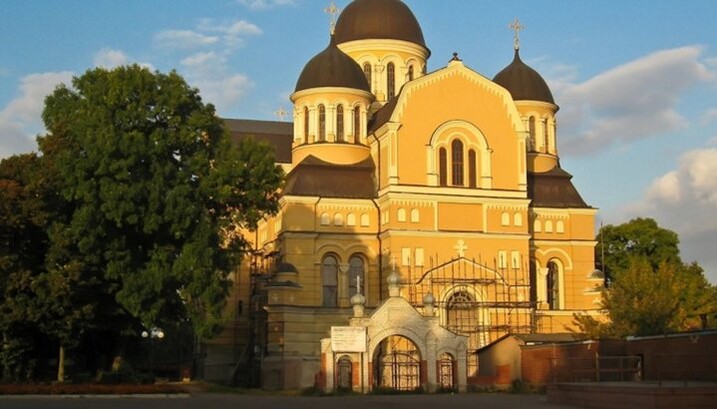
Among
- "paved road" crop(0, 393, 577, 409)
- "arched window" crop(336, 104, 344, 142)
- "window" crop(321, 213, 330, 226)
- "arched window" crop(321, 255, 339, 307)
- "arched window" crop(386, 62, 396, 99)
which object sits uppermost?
"arched window" crop(386, 62, 396, 99)

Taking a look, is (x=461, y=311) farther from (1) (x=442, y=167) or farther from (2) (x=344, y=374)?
(2) (x=344, y=374)

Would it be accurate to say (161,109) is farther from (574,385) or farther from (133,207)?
(574,385)

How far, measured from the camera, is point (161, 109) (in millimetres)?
42312

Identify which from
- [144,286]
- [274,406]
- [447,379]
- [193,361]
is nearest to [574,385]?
[274,406]

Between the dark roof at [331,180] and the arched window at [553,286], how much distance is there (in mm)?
10508

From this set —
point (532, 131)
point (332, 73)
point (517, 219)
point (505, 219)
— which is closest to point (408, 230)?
point (505, 219)

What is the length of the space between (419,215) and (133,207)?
1701 cm

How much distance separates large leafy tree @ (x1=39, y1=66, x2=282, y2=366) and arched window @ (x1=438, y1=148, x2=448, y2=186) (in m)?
12.3

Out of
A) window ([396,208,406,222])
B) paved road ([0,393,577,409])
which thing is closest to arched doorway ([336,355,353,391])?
paved road ([0,393,577,409])

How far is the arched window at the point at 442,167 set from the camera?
53.9 metres

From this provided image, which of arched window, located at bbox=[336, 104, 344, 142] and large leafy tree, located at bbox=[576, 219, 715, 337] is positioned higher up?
arched window, located at bbox=[336, 104, 344, 142]

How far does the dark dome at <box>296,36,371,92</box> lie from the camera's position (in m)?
Answer: 56.6

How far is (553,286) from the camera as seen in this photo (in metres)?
57.4

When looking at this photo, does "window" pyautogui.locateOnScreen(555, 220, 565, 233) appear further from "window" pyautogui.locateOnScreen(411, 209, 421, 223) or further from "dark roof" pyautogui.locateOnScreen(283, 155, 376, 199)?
"dark roof" pyautogui.locateOnScreen(283, 155, 376, 199)
